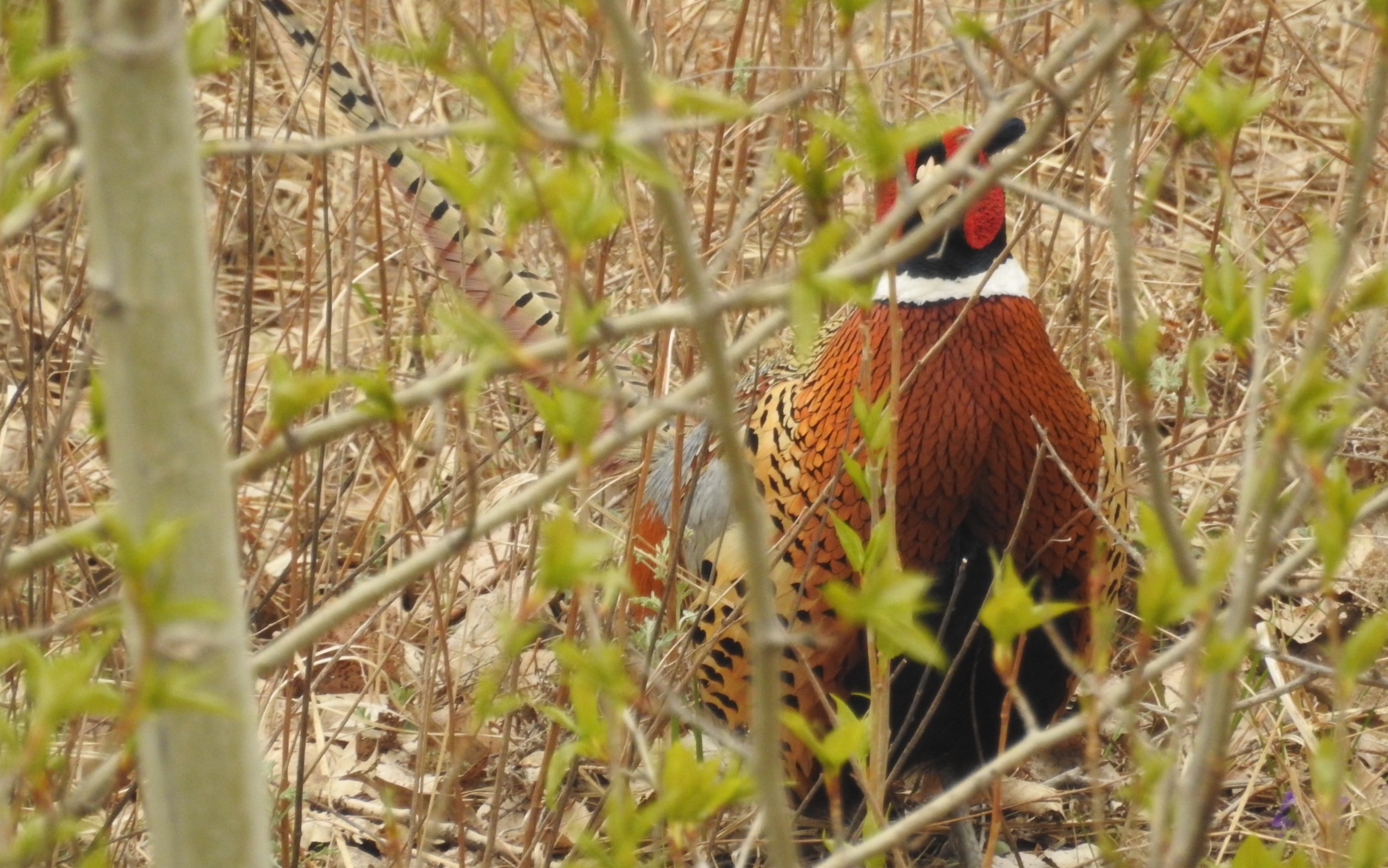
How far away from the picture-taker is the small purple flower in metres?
2.72

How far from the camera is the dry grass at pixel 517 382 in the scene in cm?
235

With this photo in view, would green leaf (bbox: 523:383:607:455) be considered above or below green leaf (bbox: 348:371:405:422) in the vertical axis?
below

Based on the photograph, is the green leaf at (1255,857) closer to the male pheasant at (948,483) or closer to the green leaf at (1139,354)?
the green leaf at (1139,354)

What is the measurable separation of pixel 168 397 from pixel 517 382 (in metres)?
2.71

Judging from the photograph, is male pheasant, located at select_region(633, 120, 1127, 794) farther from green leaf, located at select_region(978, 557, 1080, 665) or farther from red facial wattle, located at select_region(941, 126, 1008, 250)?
green leaf, located at select_region(978, 557, 1080, 665)

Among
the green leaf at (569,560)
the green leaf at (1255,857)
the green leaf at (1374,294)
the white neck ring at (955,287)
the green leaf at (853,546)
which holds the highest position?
the green leaf at (1374,294)

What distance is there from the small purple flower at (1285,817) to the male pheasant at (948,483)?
1.37 feet

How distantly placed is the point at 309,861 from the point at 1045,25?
7.08 ft

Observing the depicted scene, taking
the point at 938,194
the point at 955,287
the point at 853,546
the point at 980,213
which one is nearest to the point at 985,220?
the point at 980,213

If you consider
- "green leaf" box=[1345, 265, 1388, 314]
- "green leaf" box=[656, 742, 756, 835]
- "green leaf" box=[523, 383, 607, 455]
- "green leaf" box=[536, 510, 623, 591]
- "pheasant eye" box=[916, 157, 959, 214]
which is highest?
"pheasant eye" box=[916, 157, 959, 214]

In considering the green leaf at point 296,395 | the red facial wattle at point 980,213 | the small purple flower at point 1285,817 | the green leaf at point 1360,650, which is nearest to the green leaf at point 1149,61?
the green leaf at point 1360,650

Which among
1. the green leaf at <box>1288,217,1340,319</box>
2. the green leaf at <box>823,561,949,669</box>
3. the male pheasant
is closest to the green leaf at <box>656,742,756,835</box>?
the green leaf at <box>823,561,949,669</box>

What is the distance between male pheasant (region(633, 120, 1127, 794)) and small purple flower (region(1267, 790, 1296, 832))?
419mm

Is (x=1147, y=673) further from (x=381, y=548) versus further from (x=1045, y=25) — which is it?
(x=1045, y=25)
